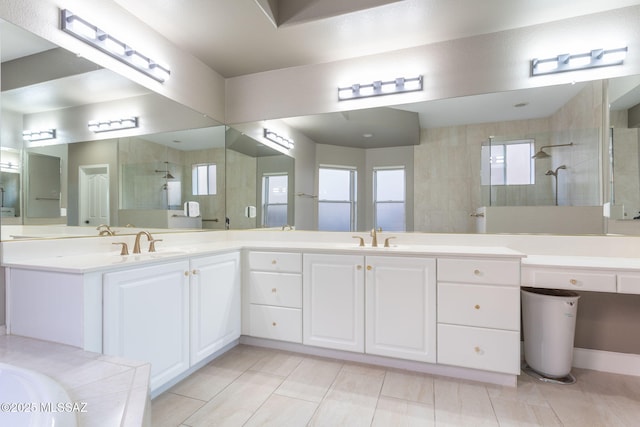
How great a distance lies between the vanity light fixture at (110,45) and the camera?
166 centimetres

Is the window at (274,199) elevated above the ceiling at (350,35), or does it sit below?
below

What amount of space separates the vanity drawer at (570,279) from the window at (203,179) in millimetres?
2478

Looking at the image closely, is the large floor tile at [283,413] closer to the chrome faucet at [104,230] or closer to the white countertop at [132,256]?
the white countertop at [132,256]

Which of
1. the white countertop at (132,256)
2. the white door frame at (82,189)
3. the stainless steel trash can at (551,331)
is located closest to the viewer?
the white countertop at (132,256)

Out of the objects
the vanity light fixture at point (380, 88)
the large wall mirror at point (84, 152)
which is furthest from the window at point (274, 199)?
the vanity light fixture at point (380, 88)

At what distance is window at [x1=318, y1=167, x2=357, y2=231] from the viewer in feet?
8.68

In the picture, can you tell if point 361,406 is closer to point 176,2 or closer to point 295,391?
point 295,391

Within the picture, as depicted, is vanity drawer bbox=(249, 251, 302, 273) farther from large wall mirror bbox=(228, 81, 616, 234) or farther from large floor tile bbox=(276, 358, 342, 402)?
large floor tile bbox=(276, 358, 342, 402)

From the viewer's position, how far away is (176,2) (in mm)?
1939

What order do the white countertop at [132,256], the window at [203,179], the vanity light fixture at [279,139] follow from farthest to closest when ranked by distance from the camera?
the vanity light fixture at [279,139], the window at [203,179], the white countertop at [132,256]

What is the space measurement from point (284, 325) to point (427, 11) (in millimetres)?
2388

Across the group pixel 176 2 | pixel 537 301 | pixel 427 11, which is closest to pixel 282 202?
pixel 176 2

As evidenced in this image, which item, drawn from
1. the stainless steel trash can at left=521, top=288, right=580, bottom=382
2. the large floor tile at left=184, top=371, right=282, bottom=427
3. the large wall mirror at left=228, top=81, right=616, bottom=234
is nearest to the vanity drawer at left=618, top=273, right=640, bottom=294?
the stainless steel trash can at left=521, top=288, right=580, bottom=382

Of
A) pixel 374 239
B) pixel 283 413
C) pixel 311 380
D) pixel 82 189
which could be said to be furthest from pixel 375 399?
pixel 82 189
